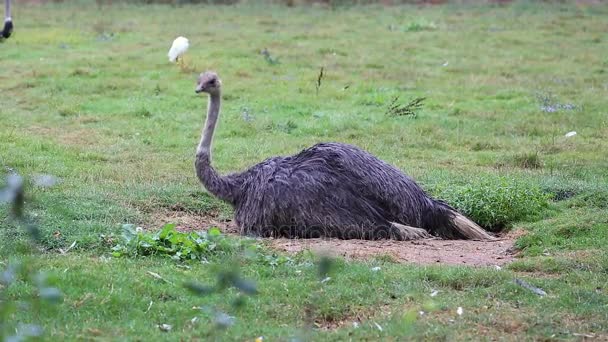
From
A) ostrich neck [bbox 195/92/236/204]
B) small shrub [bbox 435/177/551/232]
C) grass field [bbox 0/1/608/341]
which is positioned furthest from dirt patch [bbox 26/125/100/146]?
small shrub [bbox 435/177/551/232]

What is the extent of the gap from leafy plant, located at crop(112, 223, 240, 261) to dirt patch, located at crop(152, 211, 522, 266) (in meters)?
0.46

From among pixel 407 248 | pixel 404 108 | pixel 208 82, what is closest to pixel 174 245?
pixel 407 248

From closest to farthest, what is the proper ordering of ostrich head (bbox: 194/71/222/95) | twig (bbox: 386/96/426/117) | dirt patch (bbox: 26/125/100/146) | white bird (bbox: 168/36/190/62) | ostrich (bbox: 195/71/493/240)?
ostrich (bbox: 195/71/493/240)
ostrich head (bbox: 194/71/222/95)
dirt patch (bbox: 26/125/100/146)
twig (bbox: 386/96/426/117)
white bird (bbox: 168/36/190/62)

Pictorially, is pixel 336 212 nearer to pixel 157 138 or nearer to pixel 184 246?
pixel 184 246

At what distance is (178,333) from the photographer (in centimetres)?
521

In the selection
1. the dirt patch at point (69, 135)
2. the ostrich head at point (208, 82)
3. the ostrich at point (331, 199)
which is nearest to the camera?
the ostrich at point (331, 199)

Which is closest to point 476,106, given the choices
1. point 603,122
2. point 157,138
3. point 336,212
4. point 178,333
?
point 603,122

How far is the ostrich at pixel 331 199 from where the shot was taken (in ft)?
25.3

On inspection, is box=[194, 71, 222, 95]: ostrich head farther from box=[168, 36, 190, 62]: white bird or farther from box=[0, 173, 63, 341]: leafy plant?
box=[168, 36, 190, 62]: white bird

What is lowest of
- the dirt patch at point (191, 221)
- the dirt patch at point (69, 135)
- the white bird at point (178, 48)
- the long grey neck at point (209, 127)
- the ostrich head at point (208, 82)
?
the dirt patch at point (69, 135)

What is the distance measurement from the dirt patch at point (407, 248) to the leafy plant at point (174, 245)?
46 cm

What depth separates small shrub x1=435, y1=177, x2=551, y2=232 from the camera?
829cm

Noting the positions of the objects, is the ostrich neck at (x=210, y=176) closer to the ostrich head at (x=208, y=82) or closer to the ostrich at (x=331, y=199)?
the ostrich at (x=331, y=199)

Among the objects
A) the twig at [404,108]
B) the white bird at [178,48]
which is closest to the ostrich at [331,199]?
the twig at [404,108]
